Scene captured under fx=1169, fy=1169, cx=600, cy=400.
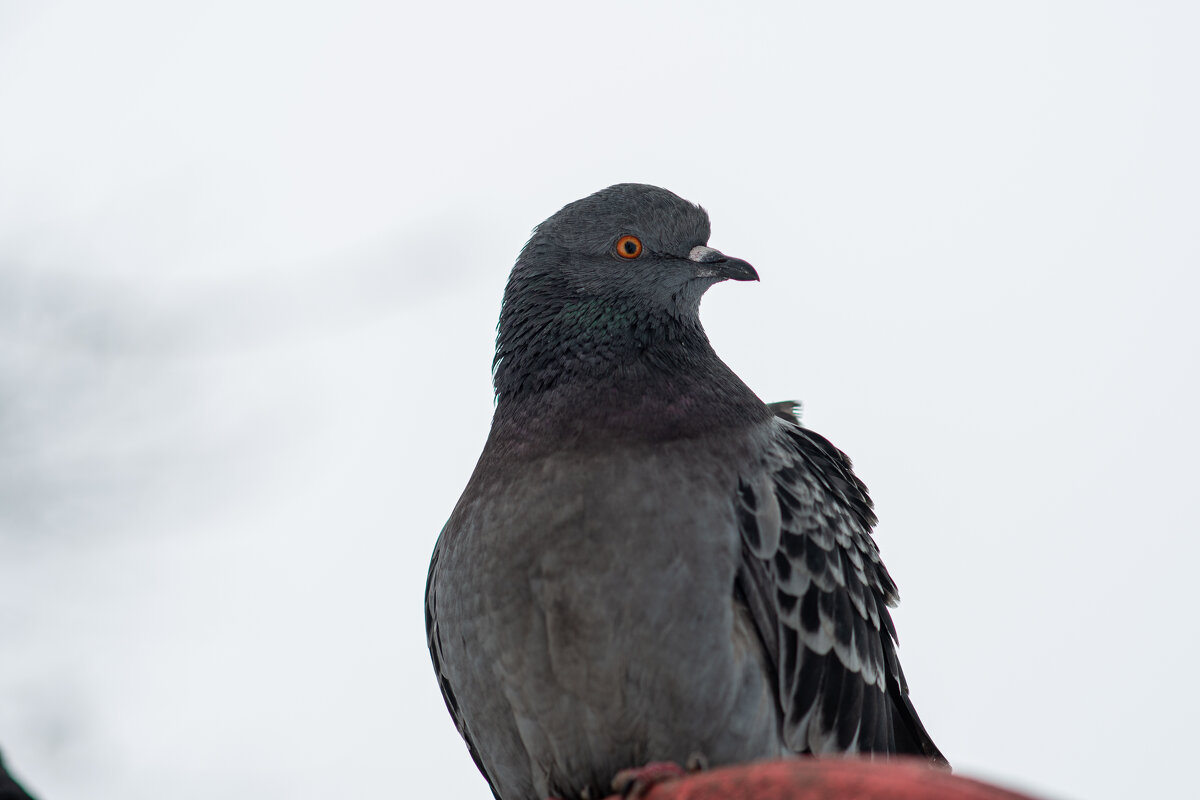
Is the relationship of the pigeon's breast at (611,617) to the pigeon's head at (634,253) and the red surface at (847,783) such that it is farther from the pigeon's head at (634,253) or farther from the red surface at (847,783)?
the red surface at (847,783)

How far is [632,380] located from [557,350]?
45 centimetres

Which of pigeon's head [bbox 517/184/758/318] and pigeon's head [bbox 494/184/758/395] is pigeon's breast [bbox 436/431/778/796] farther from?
pigeon's head [bbox 517/184/758/318]

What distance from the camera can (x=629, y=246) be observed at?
235 inches

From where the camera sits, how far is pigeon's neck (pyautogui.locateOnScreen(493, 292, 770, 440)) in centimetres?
521

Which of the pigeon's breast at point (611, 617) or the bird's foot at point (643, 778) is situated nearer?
the bird's foot at point (643, 778)

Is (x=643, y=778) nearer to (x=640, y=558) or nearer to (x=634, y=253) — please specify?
(x=640, y=558)

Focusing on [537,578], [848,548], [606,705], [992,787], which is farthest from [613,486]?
[992,787]

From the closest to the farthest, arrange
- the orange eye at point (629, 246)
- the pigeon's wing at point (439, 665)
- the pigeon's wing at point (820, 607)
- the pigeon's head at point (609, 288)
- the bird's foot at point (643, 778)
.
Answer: the bird's foot at point (643, 778)
the pigeon's wing at point (820, 607)
the pigeon's head at point (609, 288)
the pigeon's wing at point (439, 665)
the orange eye at point (629, 246)

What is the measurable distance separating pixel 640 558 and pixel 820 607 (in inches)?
41.4

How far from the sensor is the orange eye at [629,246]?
19.5ft

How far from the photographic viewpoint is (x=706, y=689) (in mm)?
4762

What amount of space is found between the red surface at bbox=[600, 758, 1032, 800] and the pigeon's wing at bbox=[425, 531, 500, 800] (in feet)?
8.55

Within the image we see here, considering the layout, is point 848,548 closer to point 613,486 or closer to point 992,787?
point 613,486

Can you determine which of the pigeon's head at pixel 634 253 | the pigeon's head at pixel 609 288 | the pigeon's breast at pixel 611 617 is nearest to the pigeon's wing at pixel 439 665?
the pigeon's breast at pixel 611 617
